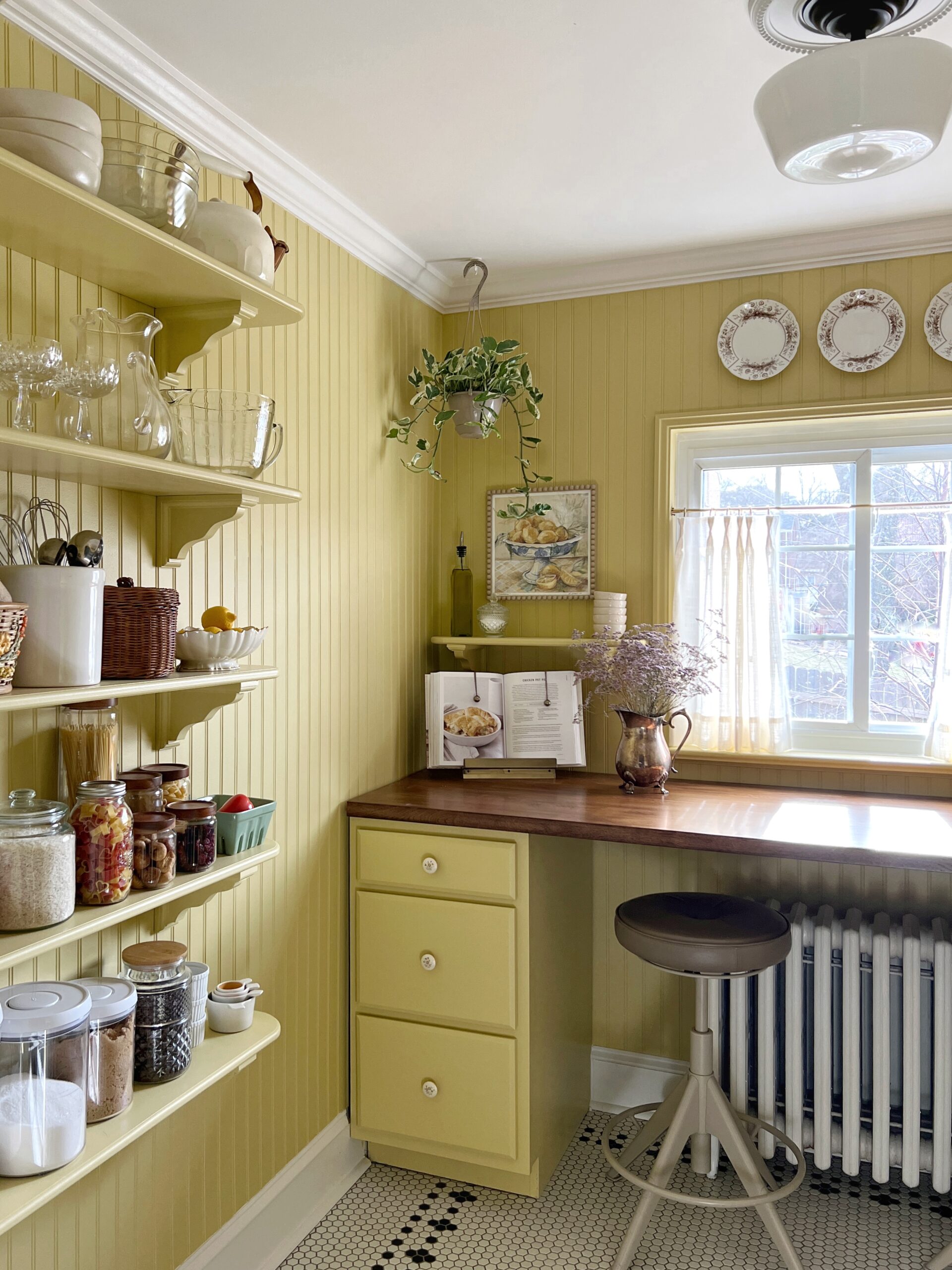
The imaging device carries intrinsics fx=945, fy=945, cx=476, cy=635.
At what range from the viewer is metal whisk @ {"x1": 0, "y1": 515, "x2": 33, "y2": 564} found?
4.79 ft

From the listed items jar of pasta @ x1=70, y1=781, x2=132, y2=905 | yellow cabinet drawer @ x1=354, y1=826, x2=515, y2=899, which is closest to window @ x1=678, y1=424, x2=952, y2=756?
yellow cabinet drawer @ x1=354, y1=826, x2=515, y2=899

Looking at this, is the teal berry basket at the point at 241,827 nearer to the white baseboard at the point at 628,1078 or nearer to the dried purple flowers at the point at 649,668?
the dried purple flowers at the point at 649,668

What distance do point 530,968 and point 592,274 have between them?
1.95m

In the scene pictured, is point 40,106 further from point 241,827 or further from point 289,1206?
point 289,1206

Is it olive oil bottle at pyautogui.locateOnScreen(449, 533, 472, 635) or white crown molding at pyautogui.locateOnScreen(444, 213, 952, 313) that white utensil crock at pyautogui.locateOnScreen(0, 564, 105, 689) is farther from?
white crown molding at pyautogui.locateOnScreen(444, 213, 952, 313)

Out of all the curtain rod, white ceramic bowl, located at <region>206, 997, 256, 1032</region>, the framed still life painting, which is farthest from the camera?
the framed still life painting

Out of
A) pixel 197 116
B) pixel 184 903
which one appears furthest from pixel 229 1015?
pixel 197 116

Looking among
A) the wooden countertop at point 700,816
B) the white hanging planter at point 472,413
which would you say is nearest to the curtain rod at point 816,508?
the white hanging planter at point 472,413

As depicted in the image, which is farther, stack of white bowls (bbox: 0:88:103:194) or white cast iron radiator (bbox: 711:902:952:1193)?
white cast iron radiator (bbox: 711:902:952:1193)

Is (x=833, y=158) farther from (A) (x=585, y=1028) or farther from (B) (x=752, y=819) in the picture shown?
(A) (x=585, y=1028)

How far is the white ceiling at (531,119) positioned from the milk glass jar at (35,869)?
1.24 metres

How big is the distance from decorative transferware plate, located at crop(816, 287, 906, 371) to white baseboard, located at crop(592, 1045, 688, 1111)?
2.05 metres

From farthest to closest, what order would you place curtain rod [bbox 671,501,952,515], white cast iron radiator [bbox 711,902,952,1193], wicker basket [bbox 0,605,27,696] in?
curtain rod [bbox 671,501,952,515], white cast iron radiator [bbox 711,902,952,1193], wicker basket [bbox 0,605,27,696]

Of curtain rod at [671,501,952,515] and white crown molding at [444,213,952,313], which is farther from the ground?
white crown molding at [444,213,952,313]
